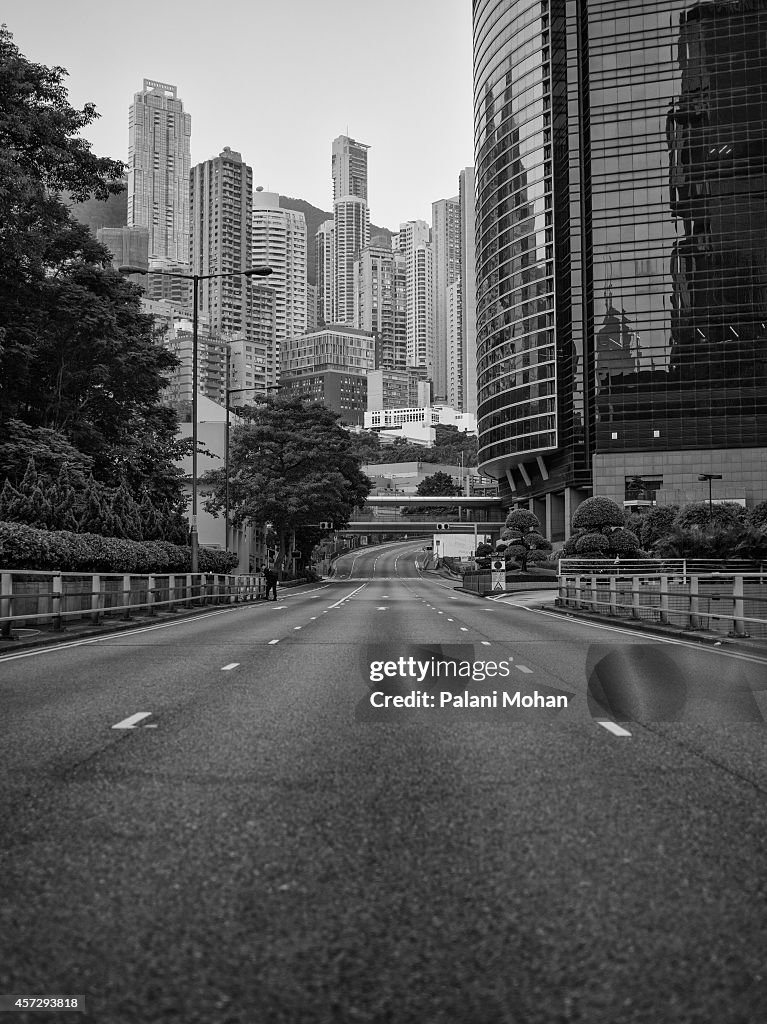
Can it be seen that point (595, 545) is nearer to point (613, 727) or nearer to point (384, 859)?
point (613, 727)

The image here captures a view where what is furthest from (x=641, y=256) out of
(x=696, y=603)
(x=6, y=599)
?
(x=6, y=599)

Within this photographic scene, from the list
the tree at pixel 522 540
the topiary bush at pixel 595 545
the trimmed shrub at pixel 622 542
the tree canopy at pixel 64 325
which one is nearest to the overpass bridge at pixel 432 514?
the tree at pixel 522 540

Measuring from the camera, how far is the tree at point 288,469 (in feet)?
258

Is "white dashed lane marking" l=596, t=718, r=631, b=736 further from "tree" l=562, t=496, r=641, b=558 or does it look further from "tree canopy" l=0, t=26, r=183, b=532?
"tree" l=562, t=496, r=641, b=558

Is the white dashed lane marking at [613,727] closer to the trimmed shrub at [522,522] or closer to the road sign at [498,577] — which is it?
the road sign at [498,577]

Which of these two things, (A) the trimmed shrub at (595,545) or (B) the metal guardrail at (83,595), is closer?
(B) the metal guardrail at (83,595)

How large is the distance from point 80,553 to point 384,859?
76.2 feet

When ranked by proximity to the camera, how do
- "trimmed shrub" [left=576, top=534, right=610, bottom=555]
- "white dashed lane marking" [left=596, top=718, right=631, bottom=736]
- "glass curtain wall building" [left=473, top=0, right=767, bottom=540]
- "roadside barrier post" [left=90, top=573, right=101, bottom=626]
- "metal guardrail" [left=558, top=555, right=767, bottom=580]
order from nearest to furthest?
"white dashed lane marking" [left=596, top=718, right=631, bottom=736], "roadside barrier post" [left=90, top=573, right=101, bottom=626], "metal guardrail" [left=558, top=555, right=767, bottom=580], "trimmed shrub" [left=576, top=534, right=610, bottom=555], "glass curtain wall building" [left=473, top=0, right=767, bottom=540]

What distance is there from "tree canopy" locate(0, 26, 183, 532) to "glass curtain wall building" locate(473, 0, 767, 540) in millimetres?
74504

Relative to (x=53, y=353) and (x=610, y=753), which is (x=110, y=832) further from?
(x=53, y=353)

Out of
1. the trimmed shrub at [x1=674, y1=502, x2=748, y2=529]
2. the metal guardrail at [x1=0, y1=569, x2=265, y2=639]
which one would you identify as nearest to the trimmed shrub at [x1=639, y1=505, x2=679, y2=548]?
the trimmed shrub at [x1=674, y1=502, x2=748, y2=529]

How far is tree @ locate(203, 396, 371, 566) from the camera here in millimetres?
78688

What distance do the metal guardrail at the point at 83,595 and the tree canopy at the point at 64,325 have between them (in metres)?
5.12

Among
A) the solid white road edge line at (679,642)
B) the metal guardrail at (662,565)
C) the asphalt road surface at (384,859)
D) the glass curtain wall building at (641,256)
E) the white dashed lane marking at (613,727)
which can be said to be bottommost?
the solid white road edge line at (679,642)
